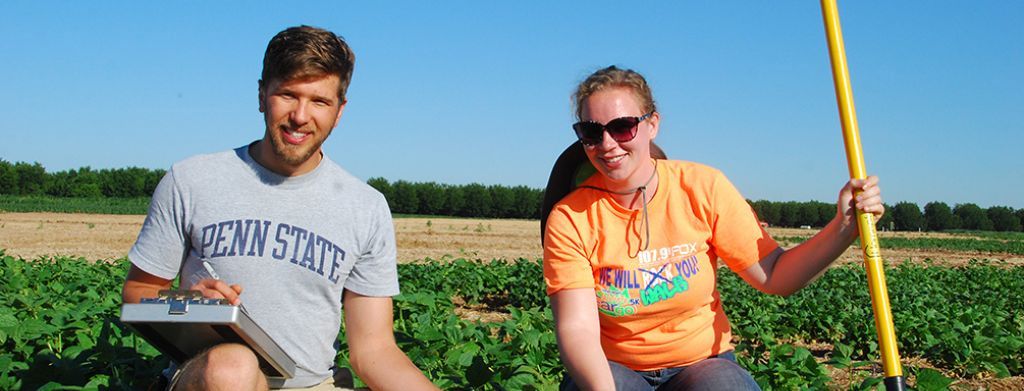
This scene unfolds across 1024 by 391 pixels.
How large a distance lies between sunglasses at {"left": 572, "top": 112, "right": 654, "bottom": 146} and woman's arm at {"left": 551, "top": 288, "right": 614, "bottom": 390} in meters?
0.43

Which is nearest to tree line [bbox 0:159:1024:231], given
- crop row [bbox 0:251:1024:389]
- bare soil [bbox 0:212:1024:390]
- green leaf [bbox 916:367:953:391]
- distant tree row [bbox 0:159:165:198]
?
distant tree row [bbox 0:159:165:198]

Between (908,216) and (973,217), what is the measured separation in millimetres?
6924

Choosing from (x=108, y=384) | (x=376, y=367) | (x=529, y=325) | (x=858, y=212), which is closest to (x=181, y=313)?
(x=376, y=367)

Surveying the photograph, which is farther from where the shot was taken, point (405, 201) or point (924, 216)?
point (924, 216)

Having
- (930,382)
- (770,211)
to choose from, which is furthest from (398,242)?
(770,211)

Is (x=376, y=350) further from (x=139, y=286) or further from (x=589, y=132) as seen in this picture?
(x=589, y=132)

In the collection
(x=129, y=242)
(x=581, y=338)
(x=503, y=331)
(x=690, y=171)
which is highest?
(x=690, y=171)

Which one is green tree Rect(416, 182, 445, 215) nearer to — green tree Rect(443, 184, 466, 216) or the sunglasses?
green tree Rect(443, 184, 466, 216)

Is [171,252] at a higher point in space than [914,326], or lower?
higher

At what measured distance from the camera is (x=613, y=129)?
2.37 m

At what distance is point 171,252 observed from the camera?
7.73 feet

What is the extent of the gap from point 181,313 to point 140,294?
555 millimetres

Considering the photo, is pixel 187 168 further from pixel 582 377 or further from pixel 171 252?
pixel 582 377

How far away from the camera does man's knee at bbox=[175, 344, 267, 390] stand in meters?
1.98
